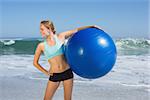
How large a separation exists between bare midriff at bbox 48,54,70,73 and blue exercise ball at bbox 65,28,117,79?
0.33 feet

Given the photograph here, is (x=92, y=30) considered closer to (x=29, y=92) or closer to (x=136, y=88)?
(x=29, y=92)

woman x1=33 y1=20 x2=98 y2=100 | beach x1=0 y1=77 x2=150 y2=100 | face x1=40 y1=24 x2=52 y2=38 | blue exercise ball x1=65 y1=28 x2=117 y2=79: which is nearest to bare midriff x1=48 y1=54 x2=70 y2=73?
woman x1=33 y1=20 x2=98 y2=100

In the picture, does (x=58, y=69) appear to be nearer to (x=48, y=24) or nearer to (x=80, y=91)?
(x=48, y=24)

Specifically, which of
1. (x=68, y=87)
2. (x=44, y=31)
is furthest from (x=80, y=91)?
(x=44, y=31)

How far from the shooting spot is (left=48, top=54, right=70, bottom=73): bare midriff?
4137 millimetres

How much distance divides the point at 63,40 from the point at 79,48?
324 millimetres

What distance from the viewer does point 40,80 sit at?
26.9 ft

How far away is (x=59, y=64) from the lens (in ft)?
13.6

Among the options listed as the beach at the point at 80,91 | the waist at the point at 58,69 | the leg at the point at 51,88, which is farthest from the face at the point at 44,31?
the beach at the point at 80,91

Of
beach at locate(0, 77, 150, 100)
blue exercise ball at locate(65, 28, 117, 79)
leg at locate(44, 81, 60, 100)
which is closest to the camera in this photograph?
blue exercise ball at locate(65, 28, 117, 79)

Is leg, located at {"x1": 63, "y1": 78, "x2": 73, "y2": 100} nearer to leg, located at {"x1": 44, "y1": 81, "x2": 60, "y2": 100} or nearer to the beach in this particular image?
leg, located at {"x1": 44, "y1": 81, "x2": 60, "y2": 100}

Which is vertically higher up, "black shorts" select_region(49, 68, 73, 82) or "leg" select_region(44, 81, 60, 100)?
"black shorts" select_region(49, 68, 73, 82)

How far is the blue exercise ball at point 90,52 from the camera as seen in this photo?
12.9 ft

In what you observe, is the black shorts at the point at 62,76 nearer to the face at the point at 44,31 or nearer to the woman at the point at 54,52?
the woman at the point at 54,52
